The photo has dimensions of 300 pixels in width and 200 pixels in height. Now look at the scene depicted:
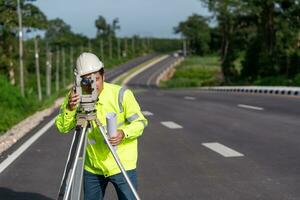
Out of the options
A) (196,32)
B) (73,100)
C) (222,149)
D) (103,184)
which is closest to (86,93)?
(73,100)

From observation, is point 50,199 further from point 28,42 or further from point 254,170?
point 28,42

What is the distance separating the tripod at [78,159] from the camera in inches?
164

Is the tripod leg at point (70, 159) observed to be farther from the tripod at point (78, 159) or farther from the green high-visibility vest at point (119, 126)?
the green high-visibility vest at point (119, 126)

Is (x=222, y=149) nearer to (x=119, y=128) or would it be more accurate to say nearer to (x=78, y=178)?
(x=119, y=128)

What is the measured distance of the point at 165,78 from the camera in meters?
118

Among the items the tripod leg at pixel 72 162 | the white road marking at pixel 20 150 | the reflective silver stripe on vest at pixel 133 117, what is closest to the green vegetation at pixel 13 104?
the white road marking at pixel 20 150

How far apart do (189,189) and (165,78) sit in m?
110

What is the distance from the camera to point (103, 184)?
4.92 meters

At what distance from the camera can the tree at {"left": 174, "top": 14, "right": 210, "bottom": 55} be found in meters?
163

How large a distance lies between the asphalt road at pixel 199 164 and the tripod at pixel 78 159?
3286 mm

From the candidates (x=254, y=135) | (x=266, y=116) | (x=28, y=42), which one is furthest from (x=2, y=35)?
(x=28, y=42)

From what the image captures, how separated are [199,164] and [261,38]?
6632 centimetres

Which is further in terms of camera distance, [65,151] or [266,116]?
[266,116]

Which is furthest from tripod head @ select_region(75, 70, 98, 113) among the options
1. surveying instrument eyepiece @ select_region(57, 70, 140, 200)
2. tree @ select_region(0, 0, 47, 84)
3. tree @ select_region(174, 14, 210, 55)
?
tree @ select_region(174, 14, 210, 55)
